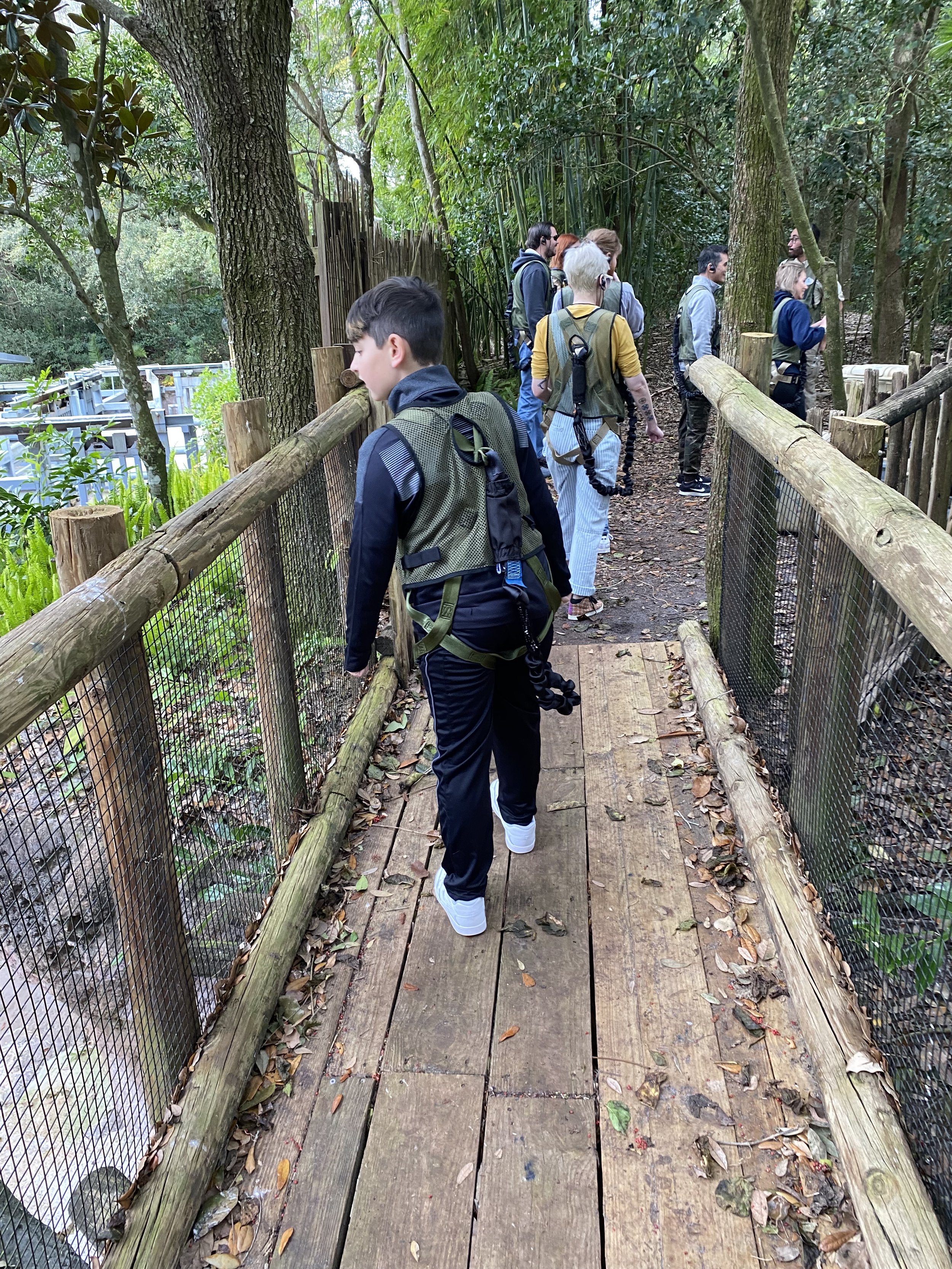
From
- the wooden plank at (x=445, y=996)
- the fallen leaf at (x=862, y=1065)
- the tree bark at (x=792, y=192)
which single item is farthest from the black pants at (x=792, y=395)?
the fallen leaf at (x=862, y=1065)

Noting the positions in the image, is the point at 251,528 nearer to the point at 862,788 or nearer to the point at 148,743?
the point at 148,743

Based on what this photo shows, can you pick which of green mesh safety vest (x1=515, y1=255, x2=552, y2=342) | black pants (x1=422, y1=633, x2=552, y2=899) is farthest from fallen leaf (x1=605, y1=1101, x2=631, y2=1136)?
green mesh safety vest (x1=515, y1=255, x2=552, y2=342)

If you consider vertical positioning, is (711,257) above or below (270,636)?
above

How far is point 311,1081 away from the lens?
219cm

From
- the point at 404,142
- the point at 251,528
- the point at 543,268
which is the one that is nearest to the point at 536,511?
the point at 251,528

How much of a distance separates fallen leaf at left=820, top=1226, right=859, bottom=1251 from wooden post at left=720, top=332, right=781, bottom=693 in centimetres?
199

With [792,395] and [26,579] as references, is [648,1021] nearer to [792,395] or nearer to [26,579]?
[26,579]

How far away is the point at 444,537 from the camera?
7.32 ft

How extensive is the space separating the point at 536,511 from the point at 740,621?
4.75 feet

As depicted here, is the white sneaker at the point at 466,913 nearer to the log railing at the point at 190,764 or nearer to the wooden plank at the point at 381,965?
the wooden plank at the point at 381,965

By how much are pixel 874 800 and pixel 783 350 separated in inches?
151

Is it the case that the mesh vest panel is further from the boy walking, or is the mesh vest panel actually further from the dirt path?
the dirt path

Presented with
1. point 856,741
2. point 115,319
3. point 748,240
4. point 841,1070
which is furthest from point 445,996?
point 115,319

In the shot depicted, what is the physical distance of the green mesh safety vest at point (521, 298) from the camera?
651 centimetres
